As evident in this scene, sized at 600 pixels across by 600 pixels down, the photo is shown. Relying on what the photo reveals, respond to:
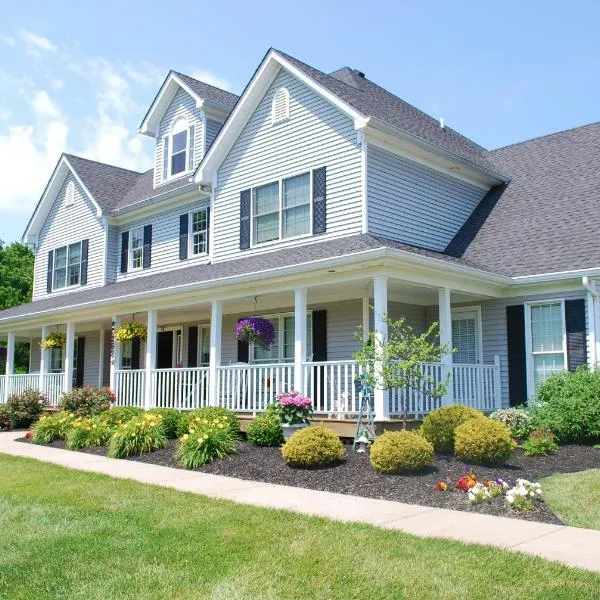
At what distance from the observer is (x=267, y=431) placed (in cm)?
1240

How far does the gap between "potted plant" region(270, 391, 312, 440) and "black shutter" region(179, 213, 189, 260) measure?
27.2 ft

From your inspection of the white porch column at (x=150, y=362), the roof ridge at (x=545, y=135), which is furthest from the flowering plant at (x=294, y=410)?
the roof ridge at (x=545, y=135)

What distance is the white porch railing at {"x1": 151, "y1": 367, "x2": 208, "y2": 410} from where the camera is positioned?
15.4 meters

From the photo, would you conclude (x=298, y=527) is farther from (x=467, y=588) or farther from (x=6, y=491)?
(x=6, y=491)

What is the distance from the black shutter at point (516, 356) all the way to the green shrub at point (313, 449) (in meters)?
5.21

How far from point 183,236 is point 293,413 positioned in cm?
886

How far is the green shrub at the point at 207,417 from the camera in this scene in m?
13.2

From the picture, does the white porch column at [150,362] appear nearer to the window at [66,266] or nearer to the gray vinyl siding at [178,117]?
the gray vinyl siding at [178,117]

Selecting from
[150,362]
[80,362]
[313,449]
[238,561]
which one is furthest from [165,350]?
[238,561]

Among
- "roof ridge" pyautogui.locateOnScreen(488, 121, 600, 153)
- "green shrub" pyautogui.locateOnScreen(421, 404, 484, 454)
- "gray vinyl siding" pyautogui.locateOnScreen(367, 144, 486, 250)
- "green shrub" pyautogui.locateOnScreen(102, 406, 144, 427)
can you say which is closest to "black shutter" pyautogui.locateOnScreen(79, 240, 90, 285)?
"green shrub" pyautogui.locateOnScreen(102, 406, 144, 427)

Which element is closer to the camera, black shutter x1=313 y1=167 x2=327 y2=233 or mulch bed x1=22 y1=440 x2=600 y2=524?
mulch bed x1=22 y1=440 x2=600 y2=524

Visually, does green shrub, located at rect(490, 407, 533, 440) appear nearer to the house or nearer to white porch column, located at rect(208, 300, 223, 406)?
the house

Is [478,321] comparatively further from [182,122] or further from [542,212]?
[182,122]

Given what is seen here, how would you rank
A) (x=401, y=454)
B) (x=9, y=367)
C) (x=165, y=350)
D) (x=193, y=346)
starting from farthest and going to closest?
(x=9, y=367)
(x=165, y=350)
(x=193, y=346)
(x=401, y=454)
